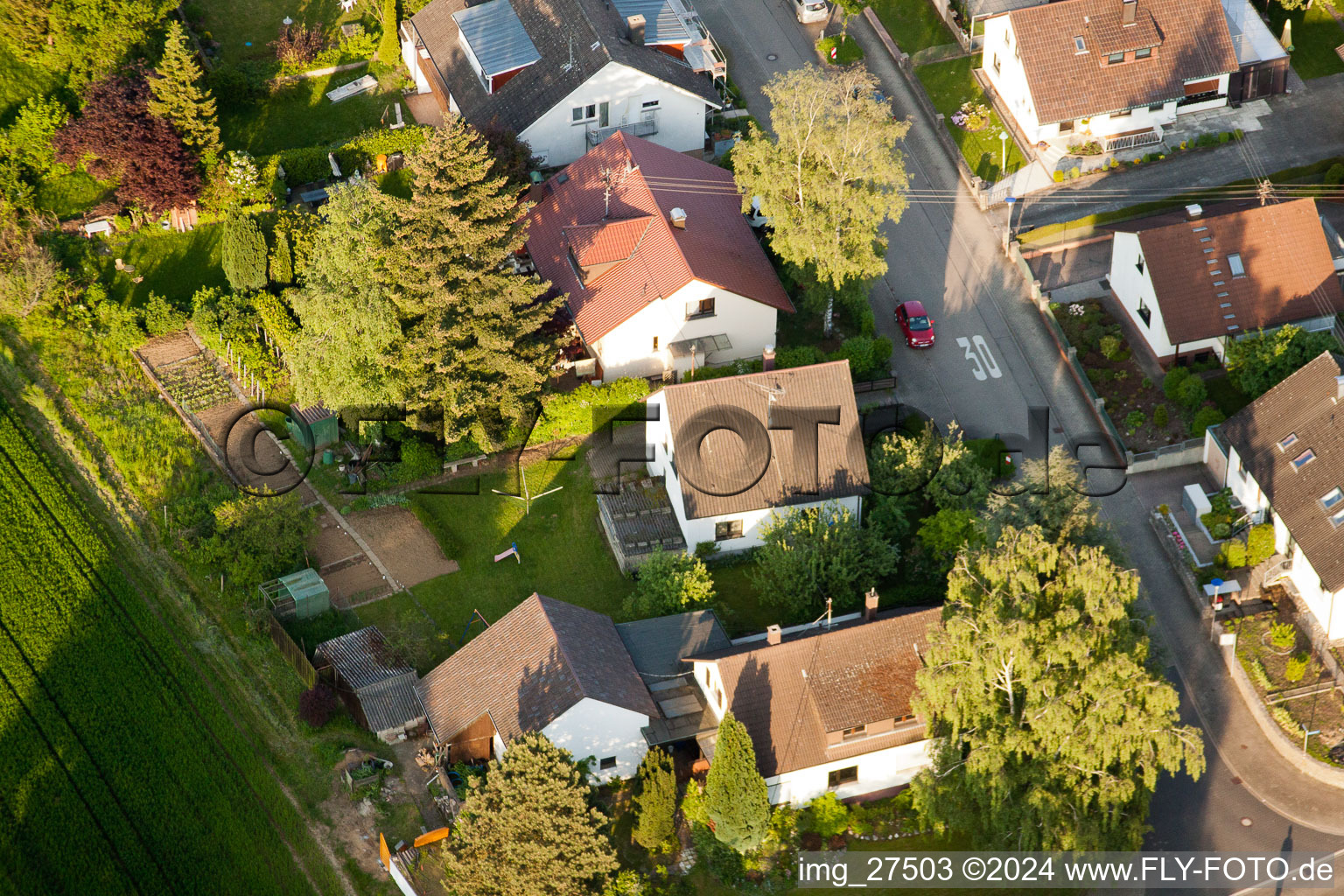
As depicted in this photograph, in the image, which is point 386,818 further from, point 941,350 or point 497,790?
point 941,350

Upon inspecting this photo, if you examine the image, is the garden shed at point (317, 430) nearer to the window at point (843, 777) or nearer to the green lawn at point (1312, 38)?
the window at point (843, 777)

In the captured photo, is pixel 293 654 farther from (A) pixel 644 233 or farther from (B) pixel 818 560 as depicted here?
(A) pixel 644 233

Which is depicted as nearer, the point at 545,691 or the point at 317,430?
the point at 545,691

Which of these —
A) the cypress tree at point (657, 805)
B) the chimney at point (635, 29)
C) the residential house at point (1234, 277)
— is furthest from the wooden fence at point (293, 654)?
the residential house at point (1234, 277)

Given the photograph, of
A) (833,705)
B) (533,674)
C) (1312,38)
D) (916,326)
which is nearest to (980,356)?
(916,326)

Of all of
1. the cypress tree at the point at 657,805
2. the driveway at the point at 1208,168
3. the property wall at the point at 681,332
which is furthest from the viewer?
the driveway at the point at 1208,168

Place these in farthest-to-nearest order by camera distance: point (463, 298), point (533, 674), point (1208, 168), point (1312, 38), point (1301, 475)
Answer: point (1312, 38) < point (1208, 168) < point (463, 298) < point (1301, 475) < point (533, 674)

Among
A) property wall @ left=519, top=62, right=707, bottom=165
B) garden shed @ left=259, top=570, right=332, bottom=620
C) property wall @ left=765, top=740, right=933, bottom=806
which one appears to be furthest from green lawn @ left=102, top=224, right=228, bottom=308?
property wall @ left=765, top=740, right=933, bottom=806
